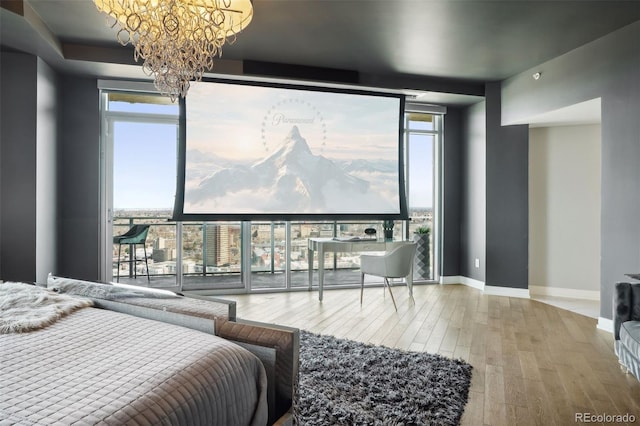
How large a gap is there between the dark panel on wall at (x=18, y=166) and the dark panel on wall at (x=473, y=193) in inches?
205

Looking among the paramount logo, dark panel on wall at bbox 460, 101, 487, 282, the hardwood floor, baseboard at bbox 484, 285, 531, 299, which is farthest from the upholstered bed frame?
dark panel on wall at bbox 460, 101, 487, 282

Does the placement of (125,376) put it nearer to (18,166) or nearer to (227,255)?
(18,166)

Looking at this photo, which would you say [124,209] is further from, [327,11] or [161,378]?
[161,378]

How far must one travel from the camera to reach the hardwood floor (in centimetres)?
224

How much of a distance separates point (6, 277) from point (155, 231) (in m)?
1.53

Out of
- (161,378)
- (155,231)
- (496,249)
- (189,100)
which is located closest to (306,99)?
(189,100)

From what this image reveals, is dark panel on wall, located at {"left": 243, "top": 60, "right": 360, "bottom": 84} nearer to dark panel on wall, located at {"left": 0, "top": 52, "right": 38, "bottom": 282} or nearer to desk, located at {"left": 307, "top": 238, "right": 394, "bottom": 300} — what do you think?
desk, located at {"left": 307, "top": 238, "right": 394, "bottom": 300}

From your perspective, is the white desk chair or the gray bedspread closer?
the gray bedspread

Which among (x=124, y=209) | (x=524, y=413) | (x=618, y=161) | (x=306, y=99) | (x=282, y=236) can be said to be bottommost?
(x=524, y=413)

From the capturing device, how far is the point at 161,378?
3.69ft

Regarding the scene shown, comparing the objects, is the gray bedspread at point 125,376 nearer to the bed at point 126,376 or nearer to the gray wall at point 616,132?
the bed at point 126,376

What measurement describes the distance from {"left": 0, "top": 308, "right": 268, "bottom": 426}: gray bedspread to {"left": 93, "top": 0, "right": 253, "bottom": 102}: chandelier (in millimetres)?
1632

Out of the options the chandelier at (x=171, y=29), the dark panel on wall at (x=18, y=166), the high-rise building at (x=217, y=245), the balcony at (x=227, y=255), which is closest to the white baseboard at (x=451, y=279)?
the balcony at (x=227, y=255)

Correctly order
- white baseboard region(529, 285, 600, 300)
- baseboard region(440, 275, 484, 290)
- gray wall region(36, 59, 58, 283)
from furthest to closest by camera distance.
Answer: baseboard region(440, 275, 484, 290) < white baseboard region(529, 285, 600, 300) < gray wall region(36, 59, 58, 283)
